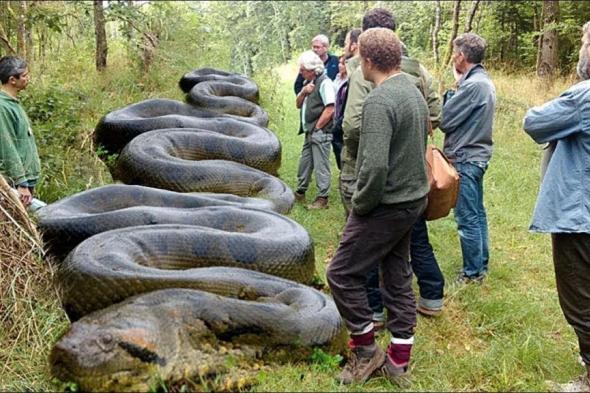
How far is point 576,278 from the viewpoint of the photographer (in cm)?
392

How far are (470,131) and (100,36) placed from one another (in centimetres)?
968

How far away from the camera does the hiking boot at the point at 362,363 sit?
3688 millimetres

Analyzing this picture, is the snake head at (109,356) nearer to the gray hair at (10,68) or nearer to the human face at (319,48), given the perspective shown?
the gray hair at (10,68)

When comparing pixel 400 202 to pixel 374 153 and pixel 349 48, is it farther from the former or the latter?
pixel 349 48

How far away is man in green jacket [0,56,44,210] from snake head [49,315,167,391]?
239 cm

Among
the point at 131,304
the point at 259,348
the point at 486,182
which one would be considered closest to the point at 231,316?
the point at 259,348

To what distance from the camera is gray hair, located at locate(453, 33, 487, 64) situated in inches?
219

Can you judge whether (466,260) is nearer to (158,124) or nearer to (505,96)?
(158,124)

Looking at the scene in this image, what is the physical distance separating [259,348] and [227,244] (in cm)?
105

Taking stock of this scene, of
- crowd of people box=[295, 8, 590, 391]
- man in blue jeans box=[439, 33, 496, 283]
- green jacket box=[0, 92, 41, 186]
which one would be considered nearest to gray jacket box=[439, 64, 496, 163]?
man in blue jeans box=[439, 33, 496, 283]

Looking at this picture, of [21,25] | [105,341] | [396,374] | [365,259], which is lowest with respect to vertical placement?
[396,374]

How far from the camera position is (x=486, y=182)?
9.27 m

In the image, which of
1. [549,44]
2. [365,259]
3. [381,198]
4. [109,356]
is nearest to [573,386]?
[365,259]

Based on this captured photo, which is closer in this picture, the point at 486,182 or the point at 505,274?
the point at 505,274
